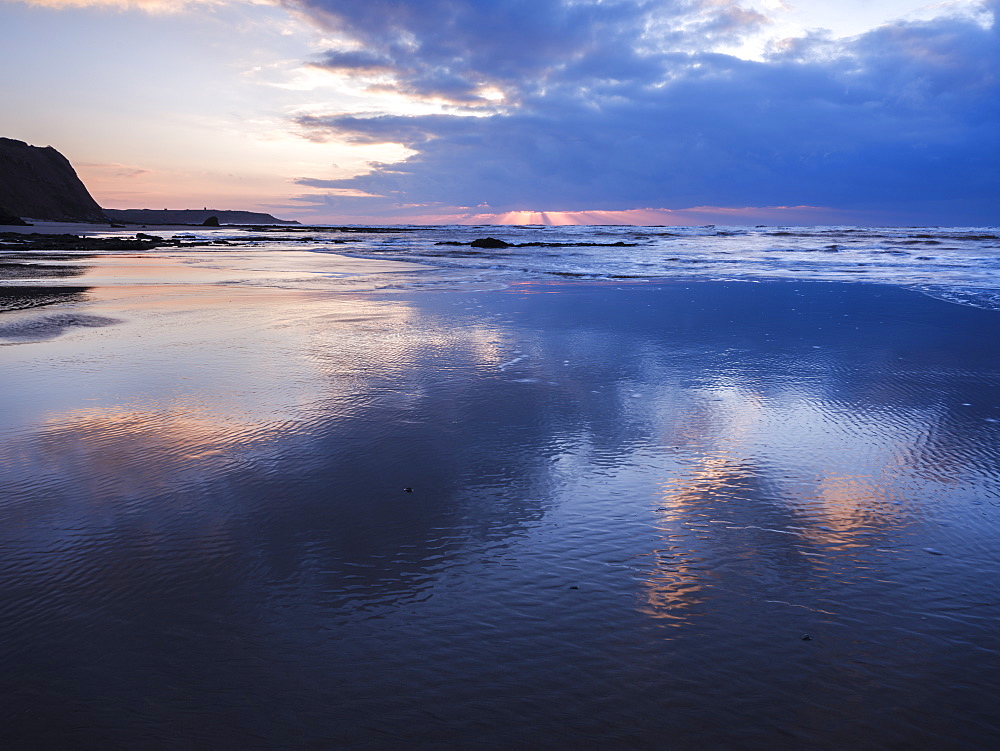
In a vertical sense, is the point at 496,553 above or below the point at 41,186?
below

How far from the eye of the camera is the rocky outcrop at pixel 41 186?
92188 mm

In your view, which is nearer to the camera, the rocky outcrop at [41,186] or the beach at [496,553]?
the beach at [496,553]

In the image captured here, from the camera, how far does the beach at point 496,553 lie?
7.22ft

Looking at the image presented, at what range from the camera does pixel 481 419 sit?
18.0 feet

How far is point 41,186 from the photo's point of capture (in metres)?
98.0

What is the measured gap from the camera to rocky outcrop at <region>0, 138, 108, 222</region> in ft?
302

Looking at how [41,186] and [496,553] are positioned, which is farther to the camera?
[41,186]

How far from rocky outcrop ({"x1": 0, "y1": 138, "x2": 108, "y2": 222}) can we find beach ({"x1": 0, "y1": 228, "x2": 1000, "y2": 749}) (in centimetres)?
10411

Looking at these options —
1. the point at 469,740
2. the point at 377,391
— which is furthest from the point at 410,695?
the point at 377,391

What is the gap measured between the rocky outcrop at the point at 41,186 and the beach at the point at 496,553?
4099 inches

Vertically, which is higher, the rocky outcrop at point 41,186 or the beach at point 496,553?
the rocky outcrop at point 41,186

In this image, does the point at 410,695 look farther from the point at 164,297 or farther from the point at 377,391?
the point at 164,297

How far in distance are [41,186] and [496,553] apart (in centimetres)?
12330

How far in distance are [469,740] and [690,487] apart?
7.96 ft
